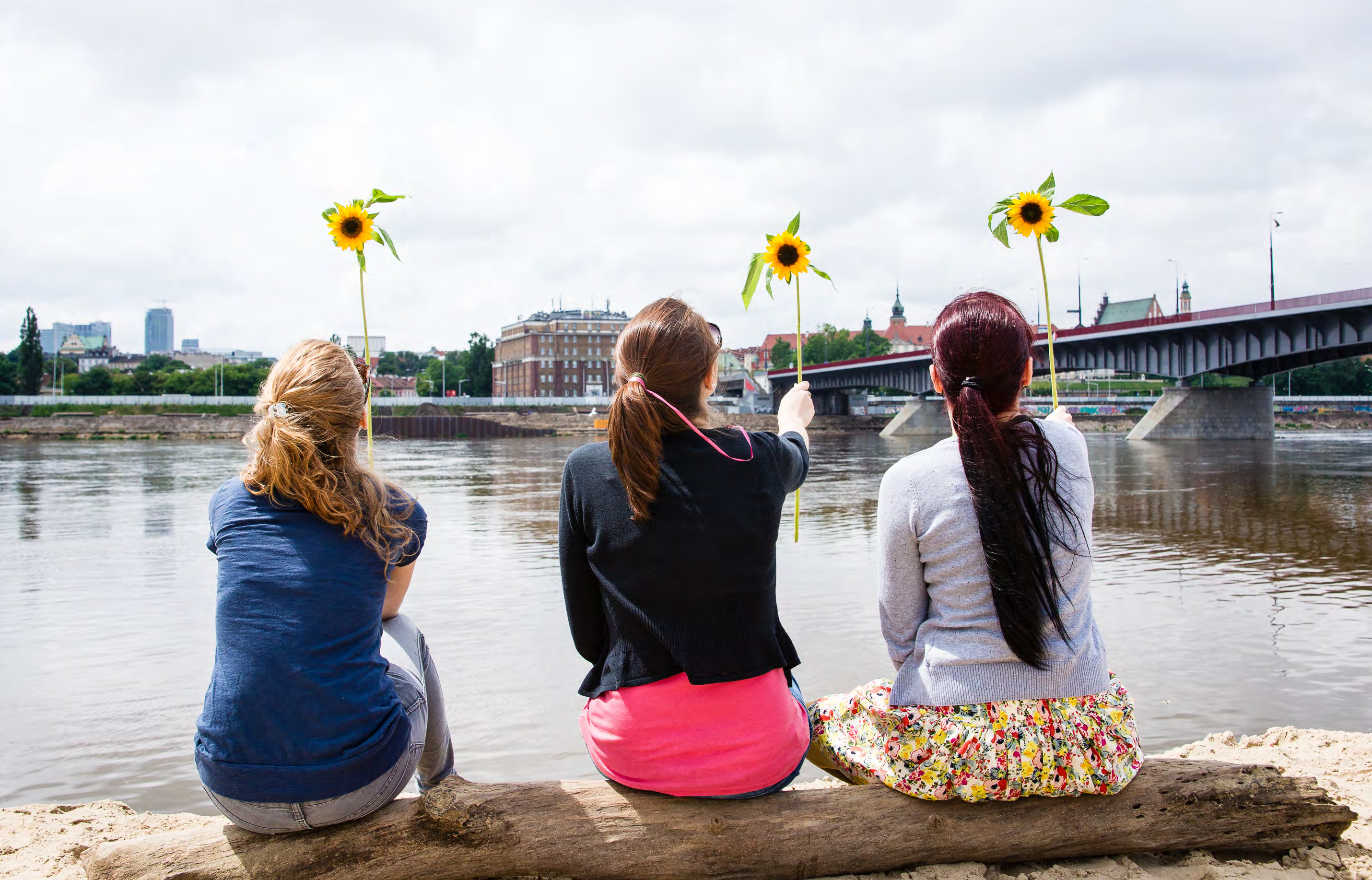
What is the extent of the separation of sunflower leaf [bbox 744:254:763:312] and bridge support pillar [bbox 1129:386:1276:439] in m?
54.4

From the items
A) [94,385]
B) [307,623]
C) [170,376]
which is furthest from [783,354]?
[307,623]

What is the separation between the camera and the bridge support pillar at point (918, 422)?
242ft

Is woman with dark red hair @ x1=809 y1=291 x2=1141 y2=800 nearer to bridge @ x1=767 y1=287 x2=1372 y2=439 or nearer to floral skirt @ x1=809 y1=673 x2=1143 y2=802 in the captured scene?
floral skirt @ x1=809 y1=673 x2=1143 y2=802

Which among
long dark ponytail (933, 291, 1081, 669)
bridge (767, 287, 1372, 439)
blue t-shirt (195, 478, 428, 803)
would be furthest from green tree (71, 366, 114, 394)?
long dark ponytail (933, 291, 1081, 669)

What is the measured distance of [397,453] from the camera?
49.5 metres

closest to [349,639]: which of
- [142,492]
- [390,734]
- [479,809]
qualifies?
[390,734]

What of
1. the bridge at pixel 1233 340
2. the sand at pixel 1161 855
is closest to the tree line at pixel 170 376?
the bridge at pixel 1233 340

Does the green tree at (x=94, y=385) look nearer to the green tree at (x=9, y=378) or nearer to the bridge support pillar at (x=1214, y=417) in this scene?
the green tree at (x=9, y=378)

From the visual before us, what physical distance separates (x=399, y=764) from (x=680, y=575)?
94 centimetres

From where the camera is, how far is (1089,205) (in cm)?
359

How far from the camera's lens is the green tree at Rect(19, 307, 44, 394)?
9319 cm

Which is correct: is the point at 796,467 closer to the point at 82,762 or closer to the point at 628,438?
the point at 628,438

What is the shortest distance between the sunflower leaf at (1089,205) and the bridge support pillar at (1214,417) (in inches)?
Answer: 2128

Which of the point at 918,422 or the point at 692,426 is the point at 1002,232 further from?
the point at 918,422
